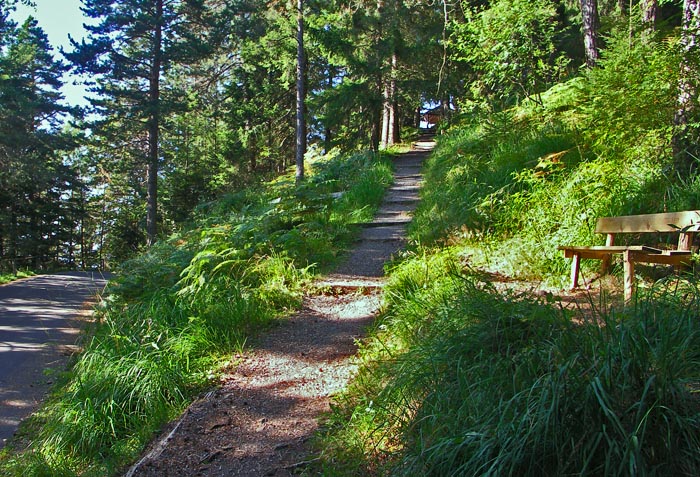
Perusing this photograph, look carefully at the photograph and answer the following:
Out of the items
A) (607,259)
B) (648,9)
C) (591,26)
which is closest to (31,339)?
(607,259)

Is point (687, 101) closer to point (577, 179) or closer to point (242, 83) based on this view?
point (577, 179)

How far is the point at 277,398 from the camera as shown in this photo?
3867 mm

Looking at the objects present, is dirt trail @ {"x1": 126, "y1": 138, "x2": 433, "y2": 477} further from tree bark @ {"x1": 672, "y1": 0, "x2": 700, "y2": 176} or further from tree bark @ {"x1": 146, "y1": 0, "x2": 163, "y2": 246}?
tree bark @ {"x1": 146, "y1": 0, "x2": 163, "y2": 246}

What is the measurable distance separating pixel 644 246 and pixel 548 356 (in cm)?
243

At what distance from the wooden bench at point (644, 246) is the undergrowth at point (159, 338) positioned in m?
3.25

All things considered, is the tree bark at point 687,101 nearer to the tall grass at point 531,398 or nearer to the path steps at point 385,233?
the tall grass at point 531,398

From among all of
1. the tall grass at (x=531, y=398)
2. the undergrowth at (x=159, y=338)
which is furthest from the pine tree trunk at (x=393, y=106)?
the tall grass at (x=531, y=398)

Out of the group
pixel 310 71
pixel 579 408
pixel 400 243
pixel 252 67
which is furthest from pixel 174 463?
pixel 252 67

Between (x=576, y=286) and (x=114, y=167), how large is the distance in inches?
876

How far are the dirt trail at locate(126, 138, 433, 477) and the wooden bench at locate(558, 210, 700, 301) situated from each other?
2.28m

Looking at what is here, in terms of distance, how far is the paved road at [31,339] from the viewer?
5.44 meters

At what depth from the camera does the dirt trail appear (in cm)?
314

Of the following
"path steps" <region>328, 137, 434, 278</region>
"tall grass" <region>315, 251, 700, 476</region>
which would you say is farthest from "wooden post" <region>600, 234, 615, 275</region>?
"path steps" <region>328, 137, 434, 278</region>

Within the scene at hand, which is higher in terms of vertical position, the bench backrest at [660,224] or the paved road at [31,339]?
the bench backrest at [660,224]
